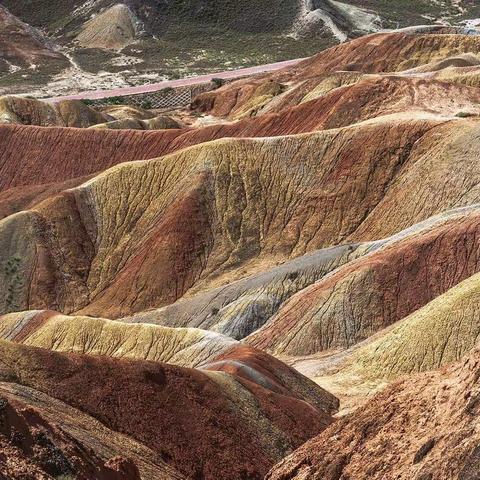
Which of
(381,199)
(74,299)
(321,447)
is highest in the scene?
(321,447)

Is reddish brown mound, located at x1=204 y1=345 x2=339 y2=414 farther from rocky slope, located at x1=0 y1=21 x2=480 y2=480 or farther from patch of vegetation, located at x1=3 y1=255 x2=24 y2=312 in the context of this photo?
patch of vegetation, located at x1=3 y1=255 x2=24 y2=312

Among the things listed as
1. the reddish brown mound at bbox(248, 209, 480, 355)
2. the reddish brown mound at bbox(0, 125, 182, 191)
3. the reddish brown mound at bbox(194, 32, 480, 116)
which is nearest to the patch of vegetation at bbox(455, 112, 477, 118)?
the reddish brown mound at bbox(248, 209, 480, 355)

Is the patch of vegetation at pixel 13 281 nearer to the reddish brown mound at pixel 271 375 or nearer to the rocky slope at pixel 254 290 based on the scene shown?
the rocky slope at pixel 254 290

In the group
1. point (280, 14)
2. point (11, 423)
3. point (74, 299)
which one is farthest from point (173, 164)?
point (280, 14)

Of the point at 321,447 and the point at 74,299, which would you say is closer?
the point at 321,447

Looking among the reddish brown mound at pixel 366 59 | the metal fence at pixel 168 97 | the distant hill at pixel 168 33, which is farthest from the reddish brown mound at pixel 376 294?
the distant hill at pixel 168 33

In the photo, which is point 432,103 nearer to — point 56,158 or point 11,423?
point 56,158

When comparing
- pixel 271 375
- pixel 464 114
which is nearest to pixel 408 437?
pixel 271 375
